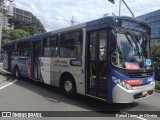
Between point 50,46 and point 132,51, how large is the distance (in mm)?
4844

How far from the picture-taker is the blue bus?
7742mm

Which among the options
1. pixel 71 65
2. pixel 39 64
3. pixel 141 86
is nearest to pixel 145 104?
pixel 141 86

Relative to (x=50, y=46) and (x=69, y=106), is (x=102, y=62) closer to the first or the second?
(x=69, y=106)

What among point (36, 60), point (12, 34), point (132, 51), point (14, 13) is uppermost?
point (14, 13)

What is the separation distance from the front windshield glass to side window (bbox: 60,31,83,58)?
1935 mm

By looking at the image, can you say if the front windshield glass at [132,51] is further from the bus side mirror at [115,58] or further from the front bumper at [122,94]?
the front bumper at [122,94]

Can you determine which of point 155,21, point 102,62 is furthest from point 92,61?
point 155,21

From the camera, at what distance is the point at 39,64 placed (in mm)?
12938

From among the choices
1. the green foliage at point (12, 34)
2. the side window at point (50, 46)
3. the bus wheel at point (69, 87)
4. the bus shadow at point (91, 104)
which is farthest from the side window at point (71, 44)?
the green foliage at point (12, 34)

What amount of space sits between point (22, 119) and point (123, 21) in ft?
15.0

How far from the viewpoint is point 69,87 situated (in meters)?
10.1

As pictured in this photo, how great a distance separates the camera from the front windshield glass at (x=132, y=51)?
7812 millimetres

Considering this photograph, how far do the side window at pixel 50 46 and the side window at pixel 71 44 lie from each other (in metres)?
0.60

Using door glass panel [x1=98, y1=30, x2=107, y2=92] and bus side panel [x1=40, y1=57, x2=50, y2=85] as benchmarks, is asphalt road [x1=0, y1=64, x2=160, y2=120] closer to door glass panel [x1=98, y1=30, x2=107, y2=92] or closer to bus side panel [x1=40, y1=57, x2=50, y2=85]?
door glass panel [x1=98, y1=30, x2=107, y2=92]
